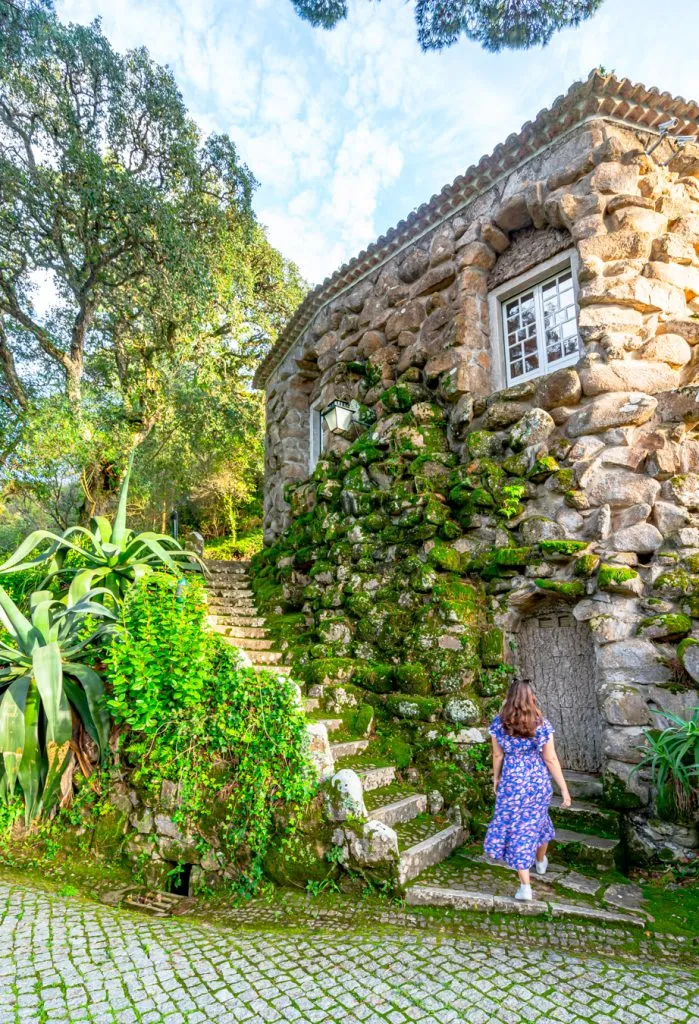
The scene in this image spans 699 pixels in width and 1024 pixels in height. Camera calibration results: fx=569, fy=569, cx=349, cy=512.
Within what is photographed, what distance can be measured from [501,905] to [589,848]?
1.02 metres

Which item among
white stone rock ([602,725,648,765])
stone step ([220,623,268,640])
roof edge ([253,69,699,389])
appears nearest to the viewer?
white stone rock ([602,725,648,765])

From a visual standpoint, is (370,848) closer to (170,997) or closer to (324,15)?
(170,997)

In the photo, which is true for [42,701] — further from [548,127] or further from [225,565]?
[548,127]

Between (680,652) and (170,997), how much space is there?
399cm

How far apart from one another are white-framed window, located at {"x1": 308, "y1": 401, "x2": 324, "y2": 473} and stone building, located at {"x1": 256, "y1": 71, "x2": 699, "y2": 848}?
2.23 meters

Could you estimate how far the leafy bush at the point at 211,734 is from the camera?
12.4ft

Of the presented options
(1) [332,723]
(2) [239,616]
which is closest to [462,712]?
(1) [332,723]

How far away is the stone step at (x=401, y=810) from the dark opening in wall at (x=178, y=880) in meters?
1.34

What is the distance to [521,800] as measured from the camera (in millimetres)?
3621

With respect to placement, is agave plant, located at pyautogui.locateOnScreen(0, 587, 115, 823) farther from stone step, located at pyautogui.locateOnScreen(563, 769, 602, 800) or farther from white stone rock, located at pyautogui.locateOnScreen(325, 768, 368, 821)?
stone step, located at pyautogui.locateOnScreen(563, 769, 602, 800)

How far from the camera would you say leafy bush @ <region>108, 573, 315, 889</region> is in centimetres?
378

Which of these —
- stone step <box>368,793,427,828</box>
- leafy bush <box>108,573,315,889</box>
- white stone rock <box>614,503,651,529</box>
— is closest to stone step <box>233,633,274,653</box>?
leafy bush <box>108,573,315,889</box>

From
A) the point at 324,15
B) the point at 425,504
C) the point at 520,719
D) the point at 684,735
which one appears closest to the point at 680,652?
the point at 684,735

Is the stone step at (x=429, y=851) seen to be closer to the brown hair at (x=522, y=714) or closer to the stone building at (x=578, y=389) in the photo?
the brown hair at (x=522, y=714)
